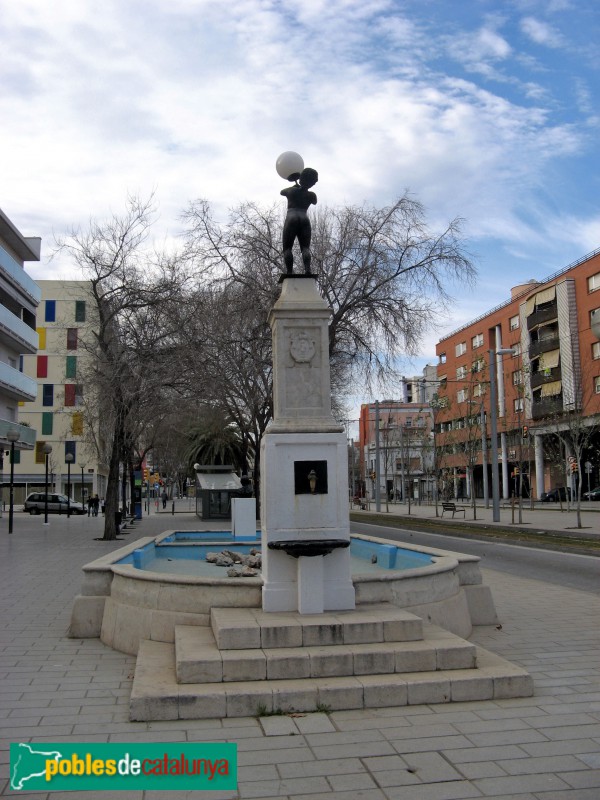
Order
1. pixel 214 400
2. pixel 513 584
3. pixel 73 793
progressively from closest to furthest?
pixel 73 793 → pixel 513 584 → pixel 214 400

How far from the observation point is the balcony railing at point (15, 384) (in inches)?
1606

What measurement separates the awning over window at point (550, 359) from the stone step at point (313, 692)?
53.4 m

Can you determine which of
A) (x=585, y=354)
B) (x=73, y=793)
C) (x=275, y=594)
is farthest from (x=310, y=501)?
(x=585, y=354)

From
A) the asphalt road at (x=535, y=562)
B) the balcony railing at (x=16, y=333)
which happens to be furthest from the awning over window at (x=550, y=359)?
the balcony railing at (x=16, y=333)

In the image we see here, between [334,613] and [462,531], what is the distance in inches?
825

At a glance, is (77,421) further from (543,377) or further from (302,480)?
(543,377)

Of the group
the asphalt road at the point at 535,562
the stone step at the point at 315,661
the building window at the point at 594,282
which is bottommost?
the asphalt road at the point at 535,562

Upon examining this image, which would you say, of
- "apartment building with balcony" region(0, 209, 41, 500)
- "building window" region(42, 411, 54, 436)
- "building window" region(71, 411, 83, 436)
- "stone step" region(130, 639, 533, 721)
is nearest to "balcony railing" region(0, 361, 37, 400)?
"apartment building with balcony" region(0, 209, 41, 500)

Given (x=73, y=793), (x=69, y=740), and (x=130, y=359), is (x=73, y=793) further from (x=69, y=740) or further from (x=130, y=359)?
(x=130, y=359)

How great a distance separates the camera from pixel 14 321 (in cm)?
4203

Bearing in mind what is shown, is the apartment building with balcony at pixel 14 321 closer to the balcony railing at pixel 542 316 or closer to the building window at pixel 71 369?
the building window at pixel 71 369

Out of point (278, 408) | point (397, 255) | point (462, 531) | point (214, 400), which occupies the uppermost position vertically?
point (397, 255)

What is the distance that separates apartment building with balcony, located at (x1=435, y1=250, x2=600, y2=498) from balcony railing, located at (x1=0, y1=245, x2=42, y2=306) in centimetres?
2562

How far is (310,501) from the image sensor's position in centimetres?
720
